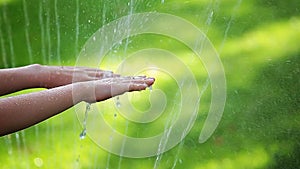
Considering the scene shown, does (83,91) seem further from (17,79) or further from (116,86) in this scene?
(17,79)

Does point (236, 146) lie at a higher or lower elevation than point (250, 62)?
lower

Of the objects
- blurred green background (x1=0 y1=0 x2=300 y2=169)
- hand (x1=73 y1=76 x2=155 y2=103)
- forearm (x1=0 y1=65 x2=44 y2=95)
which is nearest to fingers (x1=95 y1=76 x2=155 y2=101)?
hand (x1=73 y1=76 x2=155 y2=103)

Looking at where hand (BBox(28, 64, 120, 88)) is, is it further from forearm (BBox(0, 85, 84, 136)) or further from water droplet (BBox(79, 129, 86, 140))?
water droplet (BBox(79, 129, 86, 140))

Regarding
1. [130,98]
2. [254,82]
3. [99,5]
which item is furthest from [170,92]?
[99,5]

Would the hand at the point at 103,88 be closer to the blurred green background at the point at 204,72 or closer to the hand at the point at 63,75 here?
the hand at the point at 63,75

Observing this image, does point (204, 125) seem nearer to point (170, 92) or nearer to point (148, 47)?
point (170, 92)

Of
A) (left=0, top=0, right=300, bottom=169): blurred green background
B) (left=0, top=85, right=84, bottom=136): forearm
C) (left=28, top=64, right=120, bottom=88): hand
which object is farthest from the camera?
(left=0, top=0, right=300, bottom=169): blurred green background
